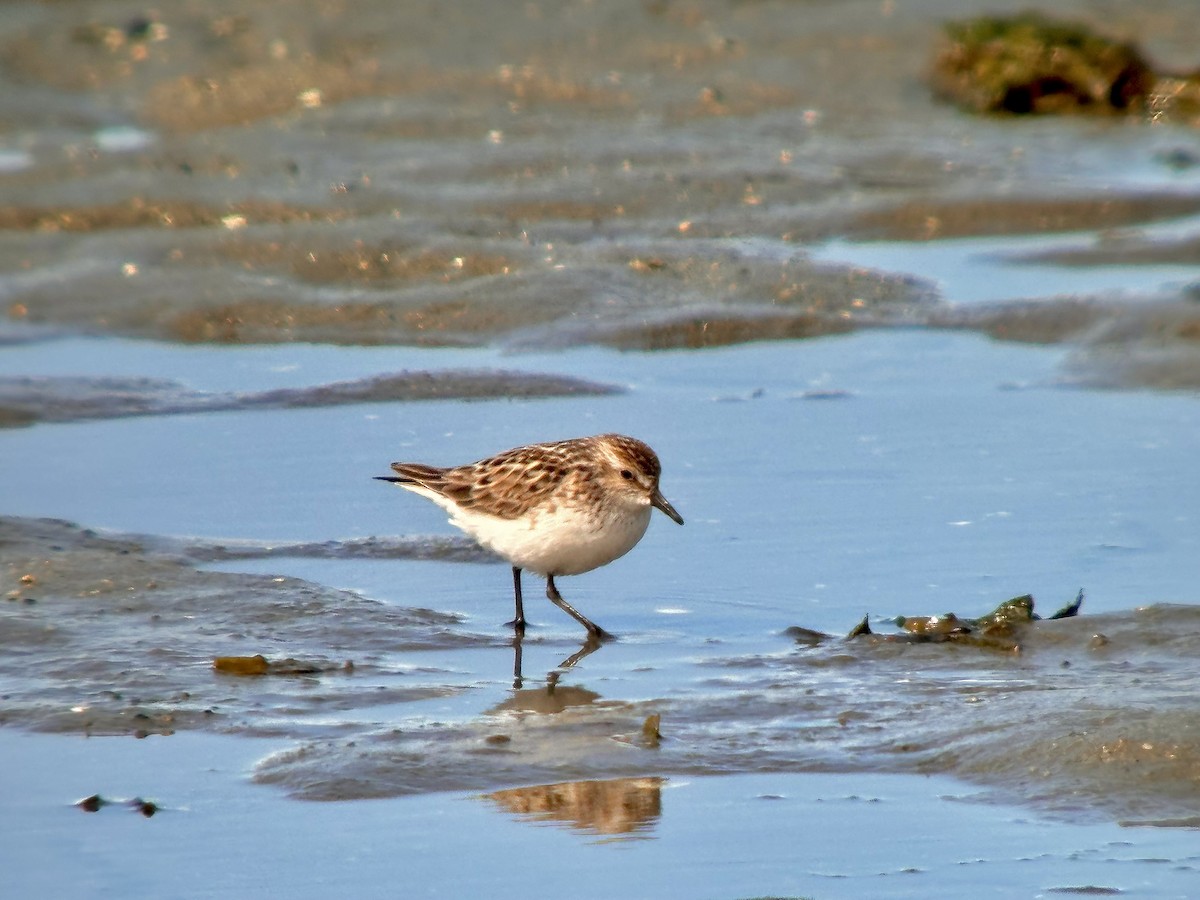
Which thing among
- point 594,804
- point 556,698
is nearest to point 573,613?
point 556,698

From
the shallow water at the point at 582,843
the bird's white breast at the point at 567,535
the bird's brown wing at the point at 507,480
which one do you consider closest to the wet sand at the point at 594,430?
the shallow water at the point at 582,843

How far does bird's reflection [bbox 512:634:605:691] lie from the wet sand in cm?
4

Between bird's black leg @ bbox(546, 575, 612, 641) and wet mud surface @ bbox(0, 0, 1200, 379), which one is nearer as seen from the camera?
bird's black leg @ bbox(546, 575, 612, 641)

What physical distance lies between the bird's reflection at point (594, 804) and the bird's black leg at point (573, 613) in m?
1.77

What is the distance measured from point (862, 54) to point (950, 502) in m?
11.0

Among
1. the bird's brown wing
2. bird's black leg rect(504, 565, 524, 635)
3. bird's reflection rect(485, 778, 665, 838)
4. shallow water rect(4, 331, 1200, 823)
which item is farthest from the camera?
the bird's brown wing

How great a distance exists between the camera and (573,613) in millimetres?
8102

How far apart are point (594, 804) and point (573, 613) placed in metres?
A: 2.15

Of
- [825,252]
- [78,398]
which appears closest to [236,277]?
[78,398]

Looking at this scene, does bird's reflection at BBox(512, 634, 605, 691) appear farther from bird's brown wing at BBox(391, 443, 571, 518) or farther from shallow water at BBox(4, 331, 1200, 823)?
bird's brown wing at BBox(391, 443, 571, 518)

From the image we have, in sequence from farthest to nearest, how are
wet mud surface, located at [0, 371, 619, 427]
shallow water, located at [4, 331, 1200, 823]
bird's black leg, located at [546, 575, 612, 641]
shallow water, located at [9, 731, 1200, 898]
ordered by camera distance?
wet mud surface, located at [0, 371, 619, 427]
bird's black leg, located at [546, 575, 612, 641]
shallow water, located at [4, 331, 1200, 823]
shallow water, located at [9, 731, 1200, 898]

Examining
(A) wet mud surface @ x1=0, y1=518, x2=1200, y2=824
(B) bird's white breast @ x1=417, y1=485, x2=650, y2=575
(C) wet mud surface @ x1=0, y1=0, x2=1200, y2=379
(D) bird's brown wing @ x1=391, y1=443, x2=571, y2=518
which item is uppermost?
(C) wet mud surface @ x1=0, y1=0, x2=1200, y2=379

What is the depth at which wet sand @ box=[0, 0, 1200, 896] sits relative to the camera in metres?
5.96

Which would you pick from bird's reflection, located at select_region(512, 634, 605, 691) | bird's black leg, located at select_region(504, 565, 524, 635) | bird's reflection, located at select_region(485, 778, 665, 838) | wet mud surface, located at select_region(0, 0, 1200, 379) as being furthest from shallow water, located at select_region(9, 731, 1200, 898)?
wet mud surface, located at select_region(0, 0, 1200, 379)
